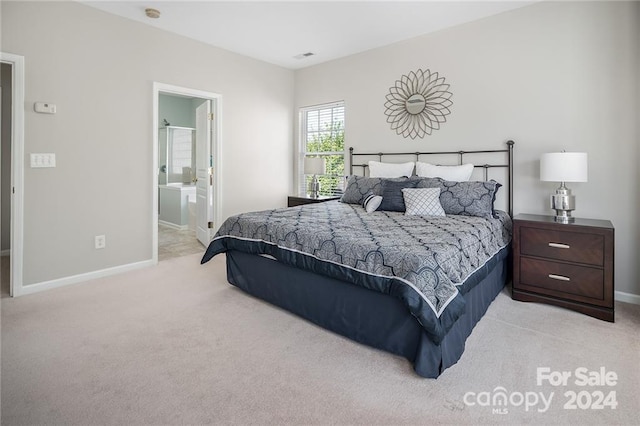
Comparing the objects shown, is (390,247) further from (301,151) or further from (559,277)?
(301,151)

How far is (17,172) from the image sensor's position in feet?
9.87

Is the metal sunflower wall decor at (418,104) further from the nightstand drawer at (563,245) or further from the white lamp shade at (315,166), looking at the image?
the nightstand drawer at (563,245)

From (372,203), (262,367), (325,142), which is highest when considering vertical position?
(325,142)

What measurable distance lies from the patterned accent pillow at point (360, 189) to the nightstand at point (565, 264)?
55.9 inches

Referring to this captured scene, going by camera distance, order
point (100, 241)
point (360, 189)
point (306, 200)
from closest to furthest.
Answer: point (100, 241) → point (360, 189) → point (306, 200)

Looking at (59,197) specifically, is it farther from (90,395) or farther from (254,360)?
(254,360)

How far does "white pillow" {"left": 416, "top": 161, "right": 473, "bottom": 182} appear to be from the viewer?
3576 millimetres

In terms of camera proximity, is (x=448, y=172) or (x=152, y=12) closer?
(x=152, y=12)

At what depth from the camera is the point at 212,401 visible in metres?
1.68

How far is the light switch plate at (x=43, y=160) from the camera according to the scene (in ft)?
10.1

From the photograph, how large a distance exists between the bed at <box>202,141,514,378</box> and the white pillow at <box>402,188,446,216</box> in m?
0.02

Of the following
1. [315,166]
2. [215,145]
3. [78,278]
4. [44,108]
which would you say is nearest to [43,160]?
[44,108]

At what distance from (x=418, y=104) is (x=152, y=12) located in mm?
2981

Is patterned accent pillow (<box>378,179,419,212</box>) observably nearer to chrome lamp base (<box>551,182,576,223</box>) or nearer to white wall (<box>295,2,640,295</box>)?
white wall (<box>295,2,640,295</box>)
